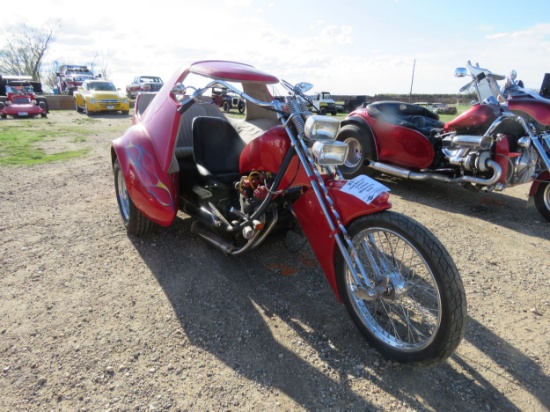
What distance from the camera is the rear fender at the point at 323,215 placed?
2131 millimetres

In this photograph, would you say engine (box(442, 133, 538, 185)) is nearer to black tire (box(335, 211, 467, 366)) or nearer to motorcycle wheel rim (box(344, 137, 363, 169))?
motorcycle wheel rim (box(344, 137, 363, 169))

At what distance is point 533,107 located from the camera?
464cm

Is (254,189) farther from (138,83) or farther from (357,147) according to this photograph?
(138,83)

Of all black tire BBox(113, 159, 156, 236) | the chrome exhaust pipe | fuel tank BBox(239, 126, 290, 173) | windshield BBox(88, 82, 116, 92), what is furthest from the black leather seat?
windshield BBox(88, 82, 116, 92)

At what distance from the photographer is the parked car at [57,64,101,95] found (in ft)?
89.1

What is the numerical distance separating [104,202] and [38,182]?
1752 millimetres

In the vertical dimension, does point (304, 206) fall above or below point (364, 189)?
below

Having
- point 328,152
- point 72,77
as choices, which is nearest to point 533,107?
point 328,152

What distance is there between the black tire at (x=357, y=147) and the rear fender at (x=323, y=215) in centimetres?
378

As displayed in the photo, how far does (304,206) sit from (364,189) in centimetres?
44

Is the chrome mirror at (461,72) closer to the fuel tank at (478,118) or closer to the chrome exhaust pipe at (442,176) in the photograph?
the fuel tank at (478,118)

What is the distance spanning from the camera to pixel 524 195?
18.5ft

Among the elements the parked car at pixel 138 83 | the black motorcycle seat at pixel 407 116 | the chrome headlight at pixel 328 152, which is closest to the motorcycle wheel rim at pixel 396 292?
the chrome headlight at pixel 328 152

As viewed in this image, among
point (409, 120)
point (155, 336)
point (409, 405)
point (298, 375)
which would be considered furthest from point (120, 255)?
point (409, 120)
